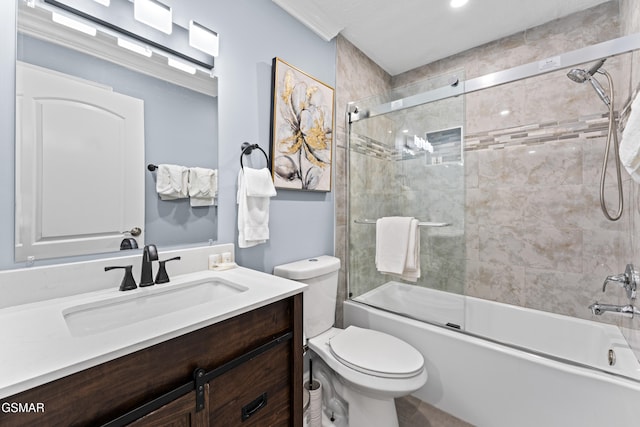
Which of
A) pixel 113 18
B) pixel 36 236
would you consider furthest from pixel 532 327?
→ pixel 113 18

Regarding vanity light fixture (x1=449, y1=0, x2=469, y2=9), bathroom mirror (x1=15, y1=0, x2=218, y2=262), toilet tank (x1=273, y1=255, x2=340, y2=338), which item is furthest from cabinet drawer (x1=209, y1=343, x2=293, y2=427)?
vanity light fixture (x1=449, y1=0, x2=469, y2=9)

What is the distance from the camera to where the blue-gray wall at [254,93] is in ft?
4.32

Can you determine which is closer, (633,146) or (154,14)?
(633,146)

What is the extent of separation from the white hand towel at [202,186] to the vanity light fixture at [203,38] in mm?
569

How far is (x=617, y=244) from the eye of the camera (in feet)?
5.26

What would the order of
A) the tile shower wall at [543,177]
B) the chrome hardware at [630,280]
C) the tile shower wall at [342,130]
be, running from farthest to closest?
the tile shower wall at [342,130]
the tile shower wall at [543,177]
the chrome hardware at [630,280]

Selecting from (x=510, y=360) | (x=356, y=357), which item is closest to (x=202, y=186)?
(x=356, y=357)

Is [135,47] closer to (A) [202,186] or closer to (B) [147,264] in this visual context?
(A) [202,186]

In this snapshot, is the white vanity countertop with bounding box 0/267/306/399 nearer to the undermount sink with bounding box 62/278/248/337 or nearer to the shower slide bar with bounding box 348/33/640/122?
the undermount sink with bounding box 62/278/248/337

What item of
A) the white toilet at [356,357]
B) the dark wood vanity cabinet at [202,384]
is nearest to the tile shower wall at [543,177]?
the white toilet at [356,357]

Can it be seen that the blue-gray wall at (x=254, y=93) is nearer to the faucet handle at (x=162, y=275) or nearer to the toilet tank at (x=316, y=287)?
the toilet tank at (x=316, y=287)

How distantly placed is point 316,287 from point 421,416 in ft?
3.22

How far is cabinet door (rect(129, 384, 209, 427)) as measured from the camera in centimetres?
63

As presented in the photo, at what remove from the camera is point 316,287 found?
1.56 metres
